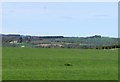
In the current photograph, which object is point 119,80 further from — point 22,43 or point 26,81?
point 22,43

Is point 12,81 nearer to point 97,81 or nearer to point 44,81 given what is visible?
point 44,81

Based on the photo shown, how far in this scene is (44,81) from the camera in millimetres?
18641

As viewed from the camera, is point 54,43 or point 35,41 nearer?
point 35,41

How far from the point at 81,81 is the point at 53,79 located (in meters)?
1.38

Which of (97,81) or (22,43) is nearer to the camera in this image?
(97,81)

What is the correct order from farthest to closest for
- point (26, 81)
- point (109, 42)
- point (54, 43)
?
point (54, 43) → point (109, 42) → point (26, 81)

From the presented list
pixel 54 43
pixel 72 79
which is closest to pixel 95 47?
pixel 54 43

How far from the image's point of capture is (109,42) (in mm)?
83438

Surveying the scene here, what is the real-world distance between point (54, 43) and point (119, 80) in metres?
73.6

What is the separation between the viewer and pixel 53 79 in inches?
764

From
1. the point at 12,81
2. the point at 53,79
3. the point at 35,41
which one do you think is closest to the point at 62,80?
the point at 53,79

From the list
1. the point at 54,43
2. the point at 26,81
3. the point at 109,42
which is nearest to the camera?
the point at 26,81

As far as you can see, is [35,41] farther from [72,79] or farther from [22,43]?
[72,79]

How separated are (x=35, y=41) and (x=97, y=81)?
65.2 m
